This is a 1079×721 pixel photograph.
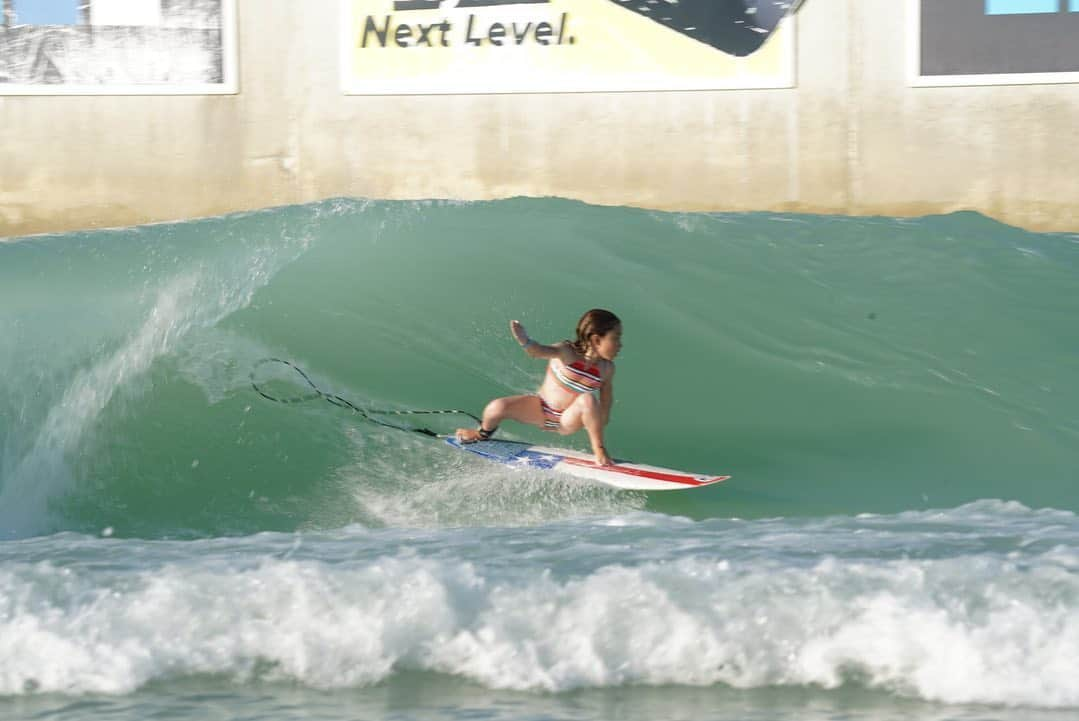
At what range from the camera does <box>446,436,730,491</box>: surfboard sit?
7.20 m

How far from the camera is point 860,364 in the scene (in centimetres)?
966

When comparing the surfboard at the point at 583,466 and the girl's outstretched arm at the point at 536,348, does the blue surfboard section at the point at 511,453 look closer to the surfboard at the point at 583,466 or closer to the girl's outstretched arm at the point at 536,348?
the surfboard at the point at 583,466

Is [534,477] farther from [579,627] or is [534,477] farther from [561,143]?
[561,143]

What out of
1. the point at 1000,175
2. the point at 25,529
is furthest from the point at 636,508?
the point at 1000,175

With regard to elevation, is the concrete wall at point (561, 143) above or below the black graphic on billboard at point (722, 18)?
below

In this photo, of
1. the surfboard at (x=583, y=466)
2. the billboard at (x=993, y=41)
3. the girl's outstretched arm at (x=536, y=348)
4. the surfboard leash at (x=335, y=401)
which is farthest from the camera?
the billboard at (x=993, y=41)

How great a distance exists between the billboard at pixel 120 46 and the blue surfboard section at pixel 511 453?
7.48 m

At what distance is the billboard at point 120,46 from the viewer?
13.7 m

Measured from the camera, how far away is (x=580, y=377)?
7.41m

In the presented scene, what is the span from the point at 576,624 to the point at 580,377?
93.6 inches

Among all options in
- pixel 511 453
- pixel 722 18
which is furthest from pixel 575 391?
pixel 722 18

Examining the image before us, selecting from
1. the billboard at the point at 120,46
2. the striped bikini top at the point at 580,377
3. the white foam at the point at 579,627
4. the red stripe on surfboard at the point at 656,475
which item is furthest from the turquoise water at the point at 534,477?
the billboard at the point at 120,46

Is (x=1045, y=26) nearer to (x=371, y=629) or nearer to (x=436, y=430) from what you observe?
(x=436, y=430)

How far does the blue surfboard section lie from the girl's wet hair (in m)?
0.60
